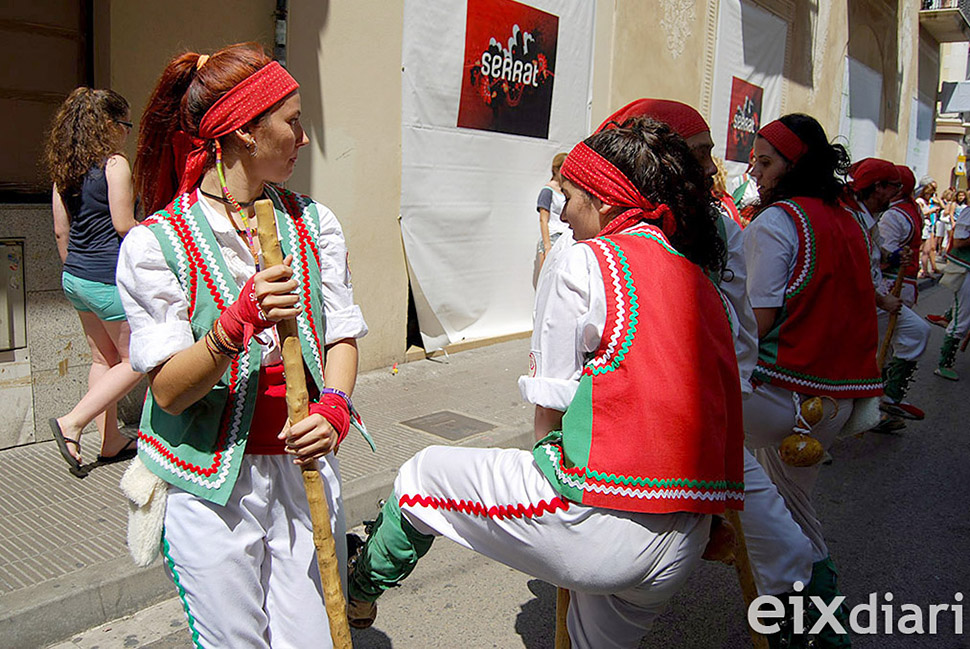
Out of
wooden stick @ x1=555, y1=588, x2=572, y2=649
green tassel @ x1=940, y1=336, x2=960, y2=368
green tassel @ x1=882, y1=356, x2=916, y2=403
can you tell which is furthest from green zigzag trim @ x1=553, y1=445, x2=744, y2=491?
green tassel @ x1=940, y1=336, x2=960, y2=368

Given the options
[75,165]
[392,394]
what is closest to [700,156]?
[75,165]

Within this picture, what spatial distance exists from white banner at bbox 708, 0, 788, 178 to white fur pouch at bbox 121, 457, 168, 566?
1115 centimetres

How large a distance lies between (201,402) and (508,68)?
6373mm

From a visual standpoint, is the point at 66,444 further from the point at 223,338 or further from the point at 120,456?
the point at 223,338

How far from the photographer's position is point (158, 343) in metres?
1.83

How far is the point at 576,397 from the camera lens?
187 cm

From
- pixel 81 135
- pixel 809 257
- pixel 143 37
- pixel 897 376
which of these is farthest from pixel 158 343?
pixel 897 376

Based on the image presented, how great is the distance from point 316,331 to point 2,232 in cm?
357

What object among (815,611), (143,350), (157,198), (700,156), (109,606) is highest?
(700,156)

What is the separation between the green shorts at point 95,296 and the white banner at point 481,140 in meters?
2.89

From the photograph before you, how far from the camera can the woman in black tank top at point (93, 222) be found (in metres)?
4.26

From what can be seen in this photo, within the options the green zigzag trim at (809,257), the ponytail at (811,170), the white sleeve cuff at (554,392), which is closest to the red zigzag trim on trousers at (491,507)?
the white sleeve cuff at (554,392)

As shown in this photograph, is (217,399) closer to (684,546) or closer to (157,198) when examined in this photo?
(157,198)

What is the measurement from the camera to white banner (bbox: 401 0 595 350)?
691cm
